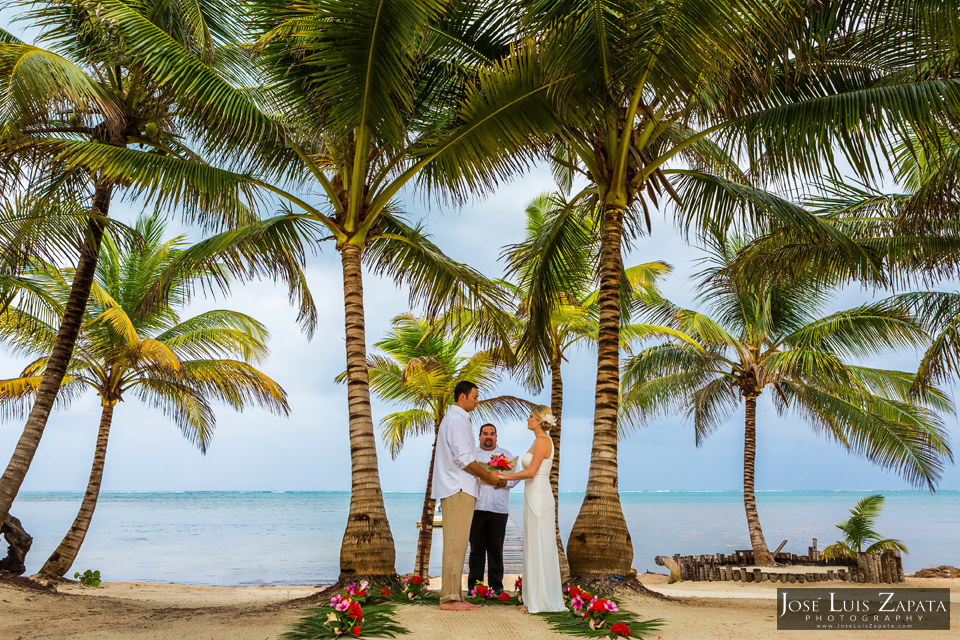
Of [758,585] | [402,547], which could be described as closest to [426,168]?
[758,585]

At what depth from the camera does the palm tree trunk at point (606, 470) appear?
7.45 metres

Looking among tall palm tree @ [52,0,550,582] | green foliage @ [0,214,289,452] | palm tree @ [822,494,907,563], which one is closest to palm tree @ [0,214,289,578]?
green foliage @ [0,214,289,452]

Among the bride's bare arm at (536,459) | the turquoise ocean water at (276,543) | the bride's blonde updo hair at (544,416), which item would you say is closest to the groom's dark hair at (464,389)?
the bride's blonde updo hair at (544,416)

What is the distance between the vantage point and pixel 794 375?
16.7m

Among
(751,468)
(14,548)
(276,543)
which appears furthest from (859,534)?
(276,543)

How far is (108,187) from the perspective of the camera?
1055cm

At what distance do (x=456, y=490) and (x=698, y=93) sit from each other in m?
4.56

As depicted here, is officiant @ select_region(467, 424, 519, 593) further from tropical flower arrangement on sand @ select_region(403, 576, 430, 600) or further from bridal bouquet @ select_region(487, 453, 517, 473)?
tropical flower arrangement on sand @ select_region(403, 576, 430, 600)

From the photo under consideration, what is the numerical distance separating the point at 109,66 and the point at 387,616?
860 centimetres

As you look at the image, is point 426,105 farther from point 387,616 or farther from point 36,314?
point 36,314

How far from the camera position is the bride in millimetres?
6379

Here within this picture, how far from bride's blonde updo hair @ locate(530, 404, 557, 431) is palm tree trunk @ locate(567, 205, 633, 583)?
1452 mm

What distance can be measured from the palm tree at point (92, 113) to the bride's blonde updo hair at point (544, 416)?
4.83m

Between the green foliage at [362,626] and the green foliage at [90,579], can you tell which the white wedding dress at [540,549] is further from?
the green foliage at [90,579]
